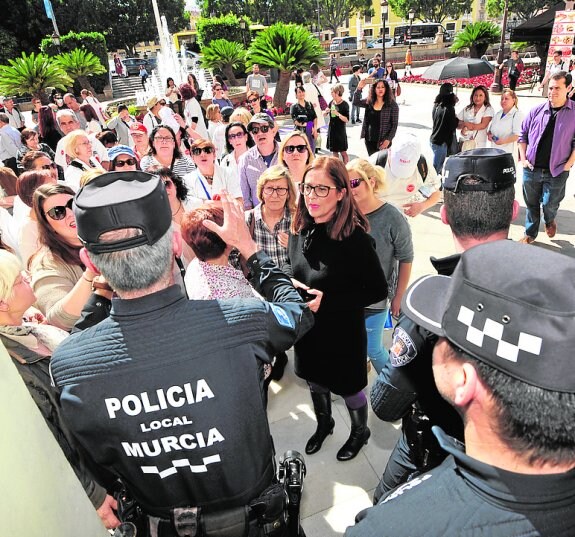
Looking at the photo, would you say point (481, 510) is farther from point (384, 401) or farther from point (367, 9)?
point (367, 9)

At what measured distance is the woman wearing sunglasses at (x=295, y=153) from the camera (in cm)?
404

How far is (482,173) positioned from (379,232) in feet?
3.50

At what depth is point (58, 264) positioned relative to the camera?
2629mm

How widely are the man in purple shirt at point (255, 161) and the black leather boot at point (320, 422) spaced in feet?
8.05

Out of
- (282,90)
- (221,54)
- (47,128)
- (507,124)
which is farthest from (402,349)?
(221,54)

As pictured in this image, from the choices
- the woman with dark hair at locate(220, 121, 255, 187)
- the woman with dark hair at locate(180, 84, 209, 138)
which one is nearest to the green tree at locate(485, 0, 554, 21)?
the woman with dark hair at locate(180, 84, 209, 138)

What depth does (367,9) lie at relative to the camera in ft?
214

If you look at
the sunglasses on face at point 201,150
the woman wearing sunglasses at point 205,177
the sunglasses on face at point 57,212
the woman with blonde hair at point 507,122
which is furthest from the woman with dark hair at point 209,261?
the woman with blonde hair at point 507,122

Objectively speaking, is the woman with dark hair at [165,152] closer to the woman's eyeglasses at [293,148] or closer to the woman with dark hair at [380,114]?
the woman's eyeglasses at [293,148]

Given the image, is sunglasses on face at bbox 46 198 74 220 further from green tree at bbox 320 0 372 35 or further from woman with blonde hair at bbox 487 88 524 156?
green tree at bbox 320 0 372 35

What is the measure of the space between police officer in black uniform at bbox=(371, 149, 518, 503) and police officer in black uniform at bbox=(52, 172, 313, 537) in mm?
462

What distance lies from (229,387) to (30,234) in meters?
2.83

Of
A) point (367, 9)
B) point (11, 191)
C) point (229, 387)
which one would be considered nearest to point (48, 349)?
point (229, 387)

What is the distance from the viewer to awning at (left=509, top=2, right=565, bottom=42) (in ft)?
54.0
